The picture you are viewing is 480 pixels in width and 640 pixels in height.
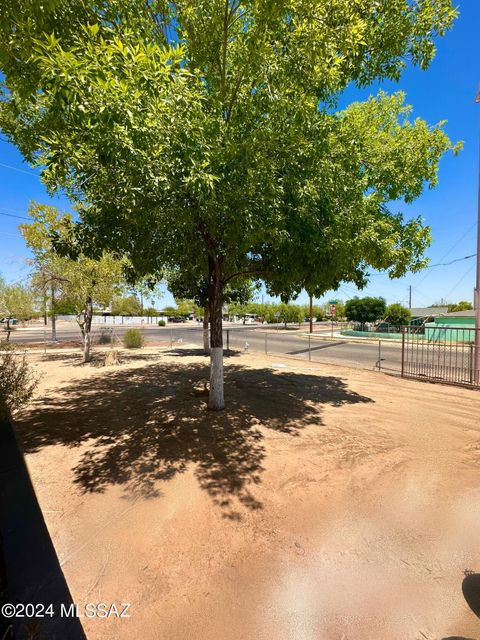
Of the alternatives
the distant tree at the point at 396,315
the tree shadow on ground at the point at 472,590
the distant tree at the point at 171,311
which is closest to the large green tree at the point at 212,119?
the tree shadow on ground at the point at 472,590

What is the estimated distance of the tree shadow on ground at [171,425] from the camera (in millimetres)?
4523

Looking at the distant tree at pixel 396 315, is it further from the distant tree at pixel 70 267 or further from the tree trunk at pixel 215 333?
the tree trunk at pixel 215 333

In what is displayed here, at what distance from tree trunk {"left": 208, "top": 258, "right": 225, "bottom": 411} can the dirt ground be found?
546mm

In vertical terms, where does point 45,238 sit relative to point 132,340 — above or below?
above

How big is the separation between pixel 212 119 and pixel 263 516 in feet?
17.4

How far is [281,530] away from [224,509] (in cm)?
73

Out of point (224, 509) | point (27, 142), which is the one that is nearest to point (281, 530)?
point (224, 509)

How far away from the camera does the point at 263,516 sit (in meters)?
3.68

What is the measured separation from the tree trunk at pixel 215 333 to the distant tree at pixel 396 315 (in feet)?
113

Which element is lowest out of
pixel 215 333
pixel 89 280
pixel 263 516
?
pixel 263 516

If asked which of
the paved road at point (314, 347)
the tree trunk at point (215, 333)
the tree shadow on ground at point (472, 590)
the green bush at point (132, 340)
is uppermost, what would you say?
the tree trunk at point (215, 333)

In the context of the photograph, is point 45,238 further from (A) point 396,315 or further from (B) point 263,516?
(A) point 396,315

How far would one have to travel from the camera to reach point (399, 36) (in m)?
5.46

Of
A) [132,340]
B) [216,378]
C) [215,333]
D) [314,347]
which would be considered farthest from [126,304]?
[215,333]
